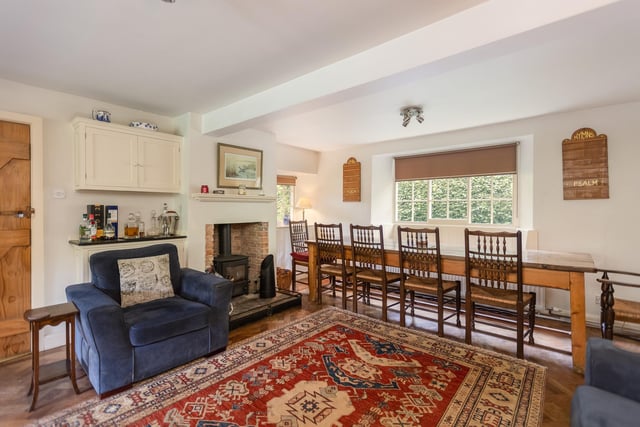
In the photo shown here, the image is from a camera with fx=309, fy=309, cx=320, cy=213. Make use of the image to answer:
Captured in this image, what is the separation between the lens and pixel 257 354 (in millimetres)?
2650

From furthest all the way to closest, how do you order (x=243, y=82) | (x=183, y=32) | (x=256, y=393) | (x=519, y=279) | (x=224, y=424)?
(x=243, y=82)
(x=519, y=279)
(x=256, y=393)
(x=183, y=32)
(x=224, y=424)

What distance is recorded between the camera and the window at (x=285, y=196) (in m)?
5.99

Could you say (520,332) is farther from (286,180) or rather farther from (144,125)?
(286,180)

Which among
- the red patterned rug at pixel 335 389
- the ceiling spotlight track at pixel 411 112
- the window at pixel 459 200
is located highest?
the ceiling spotlight track at pixel 411 112

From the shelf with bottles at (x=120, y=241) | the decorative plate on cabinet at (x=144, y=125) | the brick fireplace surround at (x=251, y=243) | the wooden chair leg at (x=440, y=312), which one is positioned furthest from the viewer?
the brick fireplace surround at (x=251, y=243)

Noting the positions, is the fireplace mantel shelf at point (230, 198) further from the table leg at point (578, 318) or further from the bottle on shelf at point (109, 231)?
the table leg at point (578, 318)

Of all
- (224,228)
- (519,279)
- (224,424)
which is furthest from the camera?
(224,228)

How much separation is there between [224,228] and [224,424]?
272cm

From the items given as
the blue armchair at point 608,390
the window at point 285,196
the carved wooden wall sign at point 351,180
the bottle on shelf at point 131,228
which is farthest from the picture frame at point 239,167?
the blue armchair at point 608,390

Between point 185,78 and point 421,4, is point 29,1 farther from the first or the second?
point 421,4

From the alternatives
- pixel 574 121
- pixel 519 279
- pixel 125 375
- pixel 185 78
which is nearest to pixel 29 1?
pixel 185 78

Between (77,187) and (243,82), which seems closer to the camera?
(243,82)

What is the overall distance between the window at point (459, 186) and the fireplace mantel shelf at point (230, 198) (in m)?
2.34

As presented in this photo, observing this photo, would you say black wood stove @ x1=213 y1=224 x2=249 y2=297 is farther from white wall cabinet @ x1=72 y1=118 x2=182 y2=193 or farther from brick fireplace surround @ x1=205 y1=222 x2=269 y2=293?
white wall cabinet @ x1=72 y1=118 x2=182 y2=193
